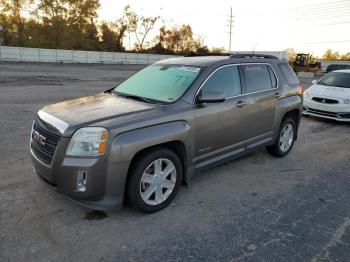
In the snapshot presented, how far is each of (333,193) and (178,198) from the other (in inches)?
87.4

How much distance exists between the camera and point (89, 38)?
188 feet

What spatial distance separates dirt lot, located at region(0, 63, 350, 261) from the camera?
2.97 meters

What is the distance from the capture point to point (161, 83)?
434 centimetres

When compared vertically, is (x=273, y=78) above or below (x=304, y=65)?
below

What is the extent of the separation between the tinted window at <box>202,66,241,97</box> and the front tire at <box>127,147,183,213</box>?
1058mm

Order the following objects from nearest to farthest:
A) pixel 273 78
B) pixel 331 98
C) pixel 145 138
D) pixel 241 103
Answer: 1. pixel 145 138
2. pixel 241 103
3. pixel 273 78
4. pixel 331 98

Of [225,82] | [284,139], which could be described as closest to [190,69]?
[225,82]

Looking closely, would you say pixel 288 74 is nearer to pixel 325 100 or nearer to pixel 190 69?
pixel 190 69

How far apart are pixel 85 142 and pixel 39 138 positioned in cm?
77

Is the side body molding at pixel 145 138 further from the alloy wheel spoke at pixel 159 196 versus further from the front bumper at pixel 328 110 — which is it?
the front bumper at pixel 328 110

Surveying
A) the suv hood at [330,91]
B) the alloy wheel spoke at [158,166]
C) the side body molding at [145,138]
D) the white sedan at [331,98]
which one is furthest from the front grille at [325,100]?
the alloy wheel spoke at [158,166]

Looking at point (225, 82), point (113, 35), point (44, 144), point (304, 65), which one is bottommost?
point (44, 144)

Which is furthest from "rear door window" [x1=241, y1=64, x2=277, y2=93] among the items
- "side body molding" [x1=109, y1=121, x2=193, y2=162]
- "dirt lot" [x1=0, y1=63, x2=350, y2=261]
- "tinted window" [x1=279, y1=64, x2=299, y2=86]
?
"side body molding" [x1=109, y1=121, x2=193, y2=162]

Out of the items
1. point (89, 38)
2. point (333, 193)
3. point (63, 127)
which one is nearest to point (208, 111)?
point (63, 127)
